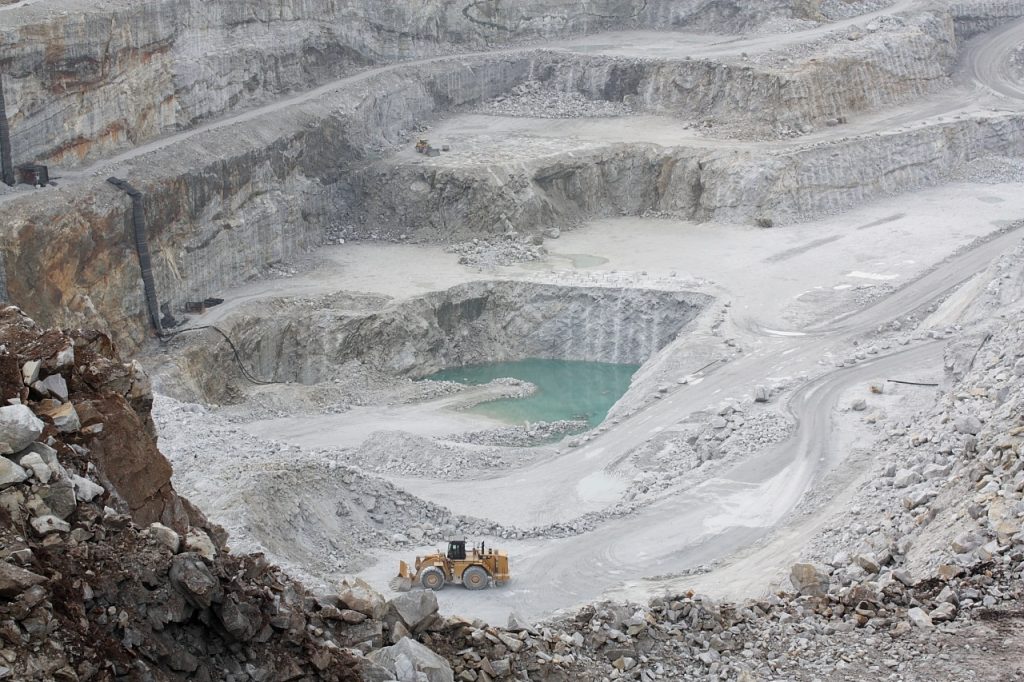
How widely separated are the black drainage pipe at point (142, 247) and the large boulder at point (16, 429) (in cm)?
2490

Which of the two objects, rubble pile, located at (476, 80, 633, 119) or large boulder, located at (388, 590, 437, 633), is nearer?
large boulder, located at (388, 590, 437, 633)

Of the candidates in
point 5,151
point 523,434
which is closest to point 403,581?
point 523,434

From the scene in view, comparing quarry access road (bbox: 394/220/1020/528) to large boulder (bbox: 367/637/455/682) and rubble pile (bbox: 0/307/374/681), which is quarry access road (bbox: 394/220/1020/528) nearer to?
large boulder (bbox: 367/637/455/682)

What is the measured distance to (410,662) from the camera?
11.3m

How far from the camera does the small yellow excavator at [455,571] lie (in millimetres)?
20281

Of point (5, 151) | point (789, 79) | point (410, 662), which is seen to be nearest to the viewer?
point (410, 662)

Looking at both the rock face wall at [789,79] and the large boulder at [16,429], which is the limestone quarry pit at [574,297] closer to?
the rock face wall at [789,79]

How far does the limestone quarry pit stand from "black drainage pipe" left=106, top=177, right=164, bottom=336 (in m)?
0.11

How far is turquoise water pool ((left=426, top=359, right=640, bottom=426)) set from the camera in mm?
34562

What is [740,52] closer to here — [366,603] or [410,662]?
[366,603]

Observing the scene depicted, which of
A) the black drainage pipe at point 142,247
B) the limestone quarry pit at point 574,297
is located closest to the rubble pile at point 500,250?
the limestone quarry pit at point 574,297

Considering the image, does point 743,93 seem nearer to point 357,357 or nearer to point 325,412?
point 357,357

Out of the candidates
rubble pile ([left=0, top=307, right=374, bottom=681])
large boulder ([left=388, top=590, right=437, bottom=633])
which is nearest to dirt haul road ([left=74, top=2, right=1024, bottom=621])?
large boulder ([left=388, top=590, right=437, bottom=633])

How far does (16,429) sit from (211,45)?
33.6 meters
